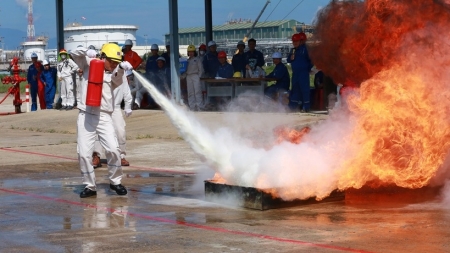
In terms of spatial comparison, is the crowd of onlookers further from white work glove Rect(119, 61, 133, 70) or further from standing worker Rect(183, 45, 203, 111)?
white work glove Rect(119, 61, 133, 70)

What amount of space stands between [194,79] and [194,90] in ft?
1.07

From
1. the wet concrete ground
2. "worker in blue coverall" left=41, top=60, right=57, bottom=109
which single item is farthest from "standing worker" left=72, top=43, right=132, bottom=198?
"worker in blue coverall" left=41, top=60, right=57, bottom=109

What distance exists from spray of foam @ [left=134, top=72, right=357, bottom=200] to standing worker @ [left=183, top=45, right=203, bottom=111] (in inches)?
469

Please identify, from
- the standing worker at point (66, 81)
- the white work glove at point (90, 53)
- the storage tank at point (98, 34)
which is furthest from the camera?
the storage tank at point (98, 34)

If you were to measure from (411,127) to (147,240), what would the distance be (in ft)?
12.2

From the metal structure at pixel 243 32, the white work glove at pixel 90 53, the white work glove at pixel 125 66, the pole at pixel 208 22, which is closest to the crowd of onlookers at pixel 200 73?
the pole at pixel 208 22

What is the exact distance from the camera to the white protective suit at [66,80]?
86.4 feet

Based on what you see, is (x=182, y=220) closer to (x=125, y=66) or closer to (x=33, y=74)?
(x=125, y=66)

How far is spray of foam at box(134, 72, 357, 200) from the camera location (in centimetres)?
933

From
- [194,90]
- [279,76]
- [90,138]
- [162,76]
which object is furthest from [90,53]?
[162,76]

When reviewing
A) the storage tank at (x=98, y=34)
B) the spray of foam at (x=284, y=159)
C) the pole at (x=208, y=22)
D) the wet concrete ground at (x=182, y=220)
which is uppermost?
the storage tank at (x=98, y=34)

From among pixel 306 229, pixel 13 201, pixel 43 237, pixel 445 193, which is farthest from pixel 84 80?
pixel 445 193

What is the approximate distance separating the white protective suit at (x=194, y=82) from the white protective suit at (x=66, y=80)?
5403 mm

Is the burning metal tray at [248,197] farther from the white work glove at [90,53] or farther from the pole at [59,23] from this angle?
the pole at [59,23]
